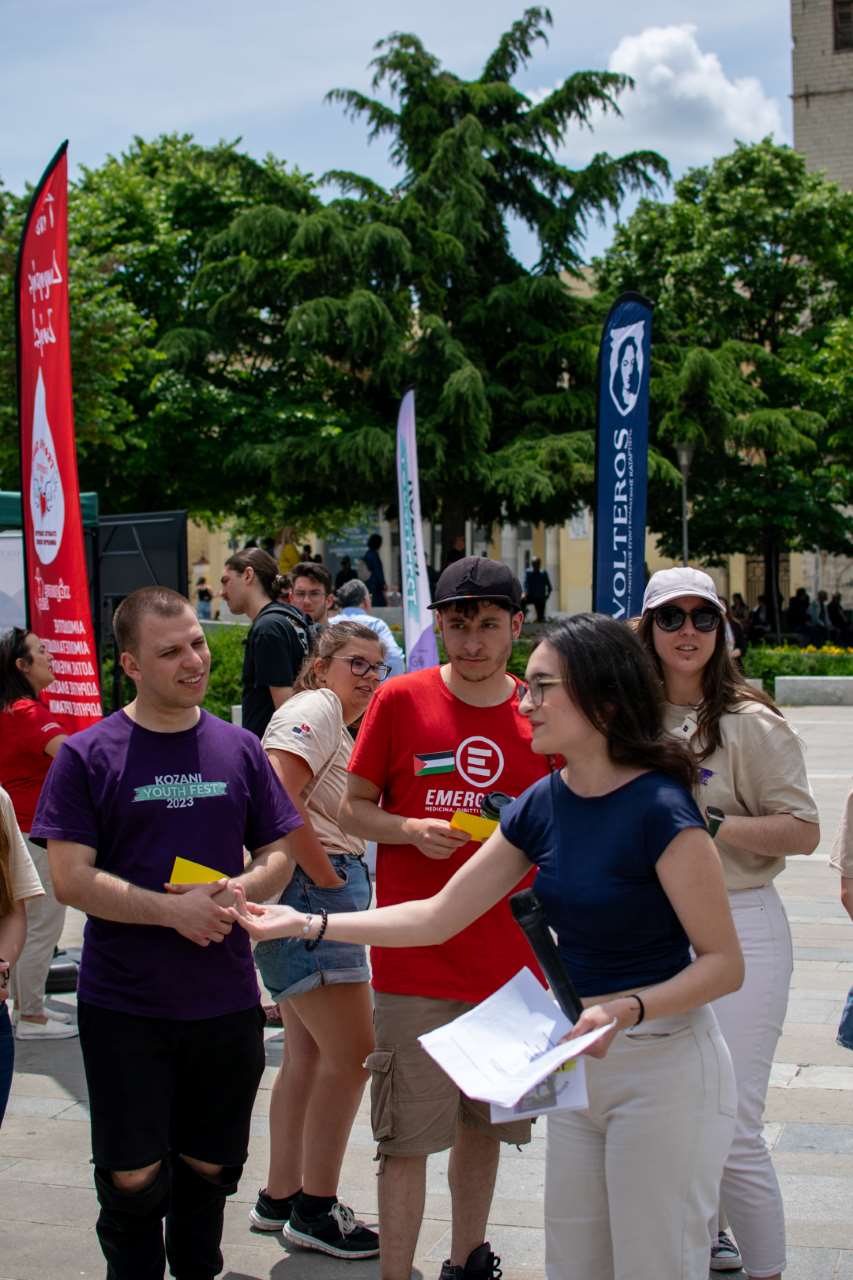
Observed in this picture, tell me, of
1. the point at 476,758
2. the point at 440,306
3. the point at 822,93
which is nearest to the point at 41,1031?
the point at 476,758

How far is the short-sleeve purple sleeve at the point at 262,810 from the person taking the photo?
3.45 m

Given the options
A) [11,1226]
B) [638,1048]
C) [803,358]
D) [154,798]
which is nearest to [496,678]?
[154,798]

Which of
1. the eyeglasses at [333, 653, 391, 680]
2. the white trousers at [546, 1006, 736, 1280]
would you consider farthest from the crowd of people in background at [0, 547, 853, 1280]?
the eyeglasses at [333, 653, 391, 680]

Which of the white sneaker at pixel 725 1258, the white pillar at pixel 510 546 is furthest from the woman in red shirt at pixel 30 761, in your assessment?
the white pillar at pixel 510 546

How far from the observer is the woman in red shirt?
19.8 ft

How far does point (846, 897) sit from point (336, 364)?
2704cm

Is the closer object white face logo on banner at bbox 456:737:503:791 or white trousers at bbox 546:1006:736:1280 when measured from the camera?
white trousers at bbox 546:1006:736:1280

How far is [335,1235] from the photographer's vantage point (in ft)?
13.1

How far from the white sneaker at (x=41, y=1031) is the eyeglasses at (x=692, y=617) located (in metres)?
3.90

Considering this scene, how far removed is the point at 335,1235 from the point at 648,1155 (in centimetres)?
179

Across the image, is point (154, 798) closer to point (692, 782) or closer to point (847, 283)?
point (692, 782)

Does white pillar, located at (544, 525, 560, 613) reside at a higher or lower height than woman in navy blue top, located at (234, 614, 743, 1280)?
higher

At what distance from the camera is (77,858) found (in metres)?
3.21

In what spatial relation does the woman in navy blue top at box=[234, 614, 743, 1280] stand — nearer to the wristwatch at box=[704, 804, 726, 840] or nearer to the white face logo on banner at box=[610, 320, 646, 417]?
the wristwatch at box=[704, 804, 726, 840]
